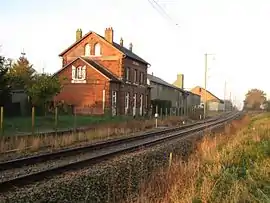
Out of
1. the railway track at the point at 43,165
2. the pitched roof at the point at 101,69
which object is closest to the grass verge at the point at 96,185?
the railway track at the point at 43,165

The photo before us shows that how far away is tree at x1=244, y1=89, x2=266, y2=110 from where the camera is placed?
14862 centimetres

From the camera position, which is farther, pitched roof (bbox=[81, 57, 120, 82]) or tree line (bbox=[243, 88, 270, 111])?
tree line (bbox=[243, 88, 270, 111])

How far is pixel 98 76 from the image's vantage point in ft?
157

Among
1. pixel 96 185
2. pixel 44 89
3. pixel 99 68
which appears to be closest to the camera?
pixel 96 185

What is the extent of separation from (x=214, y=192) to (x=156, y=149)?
444 inches

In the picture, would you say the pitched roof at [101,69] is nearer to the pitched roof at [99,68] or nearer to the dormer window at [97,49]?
the pitched roof at [99,68]

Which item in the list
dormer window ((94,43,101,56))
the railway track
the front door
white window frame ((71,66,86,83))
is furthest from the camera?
dormer window ((94,43,101,56))

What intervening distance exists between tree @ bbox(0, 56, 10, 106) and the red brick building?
41.0 feet

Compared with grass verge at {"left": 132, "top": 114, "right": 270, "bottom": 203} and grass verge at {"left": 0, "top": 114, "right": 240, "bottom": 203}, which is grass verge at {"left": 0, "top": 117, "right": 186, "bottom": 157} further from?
grass verge at {"left": 132, "top": 114, "right": 270, "bottom": 203}

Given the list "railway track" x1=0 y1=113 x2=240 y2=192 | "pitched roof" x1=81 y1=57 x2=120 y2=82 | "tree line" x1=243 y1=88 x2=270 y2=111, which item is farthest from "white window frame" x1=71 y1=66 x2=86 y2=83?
"tree line" x1=243 y1=88 x2=270 y2=111

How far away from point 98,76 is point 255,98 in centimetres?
11445

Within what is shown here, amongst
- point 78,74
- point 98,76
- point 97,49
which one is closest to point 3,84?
point 98,76

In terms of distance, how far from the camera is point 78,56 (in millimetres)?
52281

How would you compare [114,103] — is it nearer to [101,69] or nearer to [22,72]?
[101,69]
